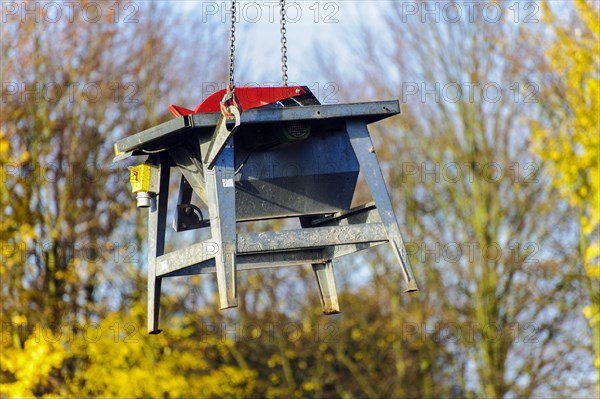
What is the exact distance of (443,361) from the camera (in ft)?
70.1

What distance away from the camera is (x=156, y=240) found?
6449mm

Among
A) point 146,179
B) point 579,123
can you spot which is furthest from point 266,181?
point 579,123

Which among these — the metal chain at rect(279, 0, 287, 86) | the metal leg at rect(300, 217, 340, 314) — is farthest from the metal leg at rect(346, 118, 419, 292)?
the metal leg at rect(300, 217, 340, 314)

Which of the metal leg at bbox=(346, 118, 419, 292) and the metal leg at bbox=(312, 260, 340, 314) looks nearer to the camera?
the metal leg at bbox=(346, 118, 419, 292)

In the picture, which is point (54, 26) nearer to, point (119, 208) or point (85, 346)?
point (119, 208)

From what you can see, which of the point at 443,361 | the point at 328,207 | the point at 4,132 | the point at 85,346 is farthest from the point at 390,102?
the point at 443,361

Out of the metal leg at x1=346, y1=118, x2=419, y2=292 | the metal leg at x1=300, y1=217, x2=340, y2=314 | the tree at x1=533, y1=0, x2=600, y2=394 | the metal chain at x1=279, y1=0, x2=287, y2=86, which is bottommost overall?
the metal leg at x1=300, y1=217, x2=340, y2=314

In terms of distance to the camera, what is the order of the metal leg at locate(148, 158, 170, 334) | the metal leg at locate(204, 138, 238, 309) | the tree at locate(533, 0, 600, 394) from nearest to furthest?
the metal leg at locate(204, 138, 238, 309) < the metal leg at locate(148, 158, 170, 334) < the tree at locate(533, 0, 600, 394)

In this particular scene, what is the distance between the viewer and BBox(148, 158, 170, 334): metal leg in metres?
6.38

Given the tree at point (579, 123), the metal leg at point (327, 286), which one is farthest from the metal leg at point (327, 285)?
the tree at point (579, 123)

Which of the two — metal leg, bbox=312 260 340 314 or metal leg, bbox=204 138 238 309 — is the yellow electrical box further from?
metal leg, bbox=312 260 340 314

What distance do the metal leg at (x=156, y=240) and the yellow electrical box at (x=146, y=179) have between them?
0.14 feet

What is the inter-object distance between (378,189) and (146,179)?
57.1 inches

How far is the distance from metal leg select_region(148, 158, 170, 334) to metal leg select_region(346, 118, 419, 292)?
1231 mm
